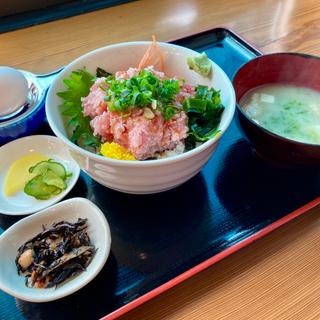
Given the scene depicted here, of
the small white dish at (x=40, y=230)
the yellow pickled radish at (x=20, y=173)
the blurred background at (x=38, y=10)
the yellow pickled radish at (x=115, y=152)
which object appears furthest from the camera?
the blurred background at (x=38, y=10)

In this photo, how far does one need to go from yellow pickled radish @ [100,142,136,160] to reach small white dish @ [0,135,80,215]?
0.53 feet

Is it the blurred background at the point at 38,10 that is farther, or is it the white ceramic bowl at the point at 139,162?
the blurred background at the point at 38,10

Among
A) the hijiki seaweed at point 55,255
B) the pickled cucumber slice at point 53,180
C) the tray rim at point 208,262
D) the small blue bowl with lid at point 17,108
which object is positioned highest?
the small blue bowl with lid at point 17,108

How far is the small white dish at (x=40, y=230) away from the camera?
0.84 metres

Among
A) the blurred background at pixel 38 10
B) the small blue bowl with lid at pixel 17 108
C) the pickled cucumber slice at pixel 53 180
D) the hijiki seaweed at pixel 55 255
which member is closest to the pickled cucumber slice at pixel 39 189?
the pickled cucumber slice at pixel 53 180

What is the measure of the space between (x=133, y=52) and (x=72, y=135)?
1.21 ft

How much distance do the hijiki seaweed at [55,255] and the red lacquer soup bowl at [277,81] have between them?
1.81 ft

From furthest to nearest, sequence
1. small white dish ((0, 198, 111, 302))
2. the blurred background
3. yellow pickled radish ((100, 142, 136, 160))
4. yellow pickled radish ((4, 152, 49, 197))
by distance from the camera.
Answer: the blurred background < yellow pickled radish ((4, 152, 49, 197)) < yellow pickled radish ((100, 142, 136, 160)) < small white dish ((0, 198, 111, 302))

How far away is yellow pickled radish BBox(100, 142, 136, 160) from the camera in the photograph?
101 centimetres

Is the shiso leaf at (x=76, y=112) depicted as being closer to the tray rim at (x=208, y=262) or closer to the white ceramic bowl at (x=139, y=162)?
the white ceramic bowl at (x=139, y=162)

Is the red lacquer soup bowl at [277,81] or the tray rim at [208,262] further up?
the red lacquer soup bowl at [277,81]

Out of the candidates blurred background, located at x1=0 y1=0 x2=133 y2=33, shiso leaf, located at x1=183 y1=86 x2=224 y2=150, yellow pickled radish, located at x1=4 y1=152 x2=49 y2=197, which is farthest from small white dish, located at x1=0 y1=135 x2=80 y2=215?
blurred background, located at x1=0 y1=0 x2=133 y2=33

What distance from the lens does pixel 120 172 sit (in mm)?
937

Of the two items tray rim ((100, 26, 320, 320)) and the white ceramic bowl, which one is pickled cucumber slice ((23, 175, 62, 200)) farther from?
tray rim ((100, 26, 320, 320))
